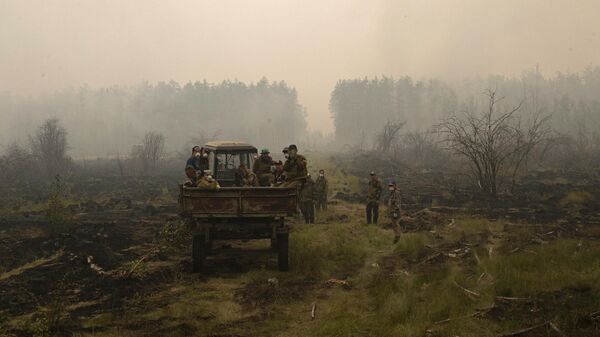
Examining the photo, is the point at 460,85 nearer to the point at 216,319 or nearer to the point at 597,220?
the point at 597,220

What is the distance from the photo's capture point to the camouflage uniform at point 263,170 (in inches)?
459

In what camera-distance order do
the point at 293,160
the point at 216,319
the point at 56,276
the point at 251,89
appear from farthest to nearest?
the point at 251,89 → the point at 293,160 → the point at 56,276 → the point at 216,319

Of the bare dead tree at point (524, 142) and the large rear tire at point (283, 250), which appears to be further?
the bare dead tree at point (524, 142)

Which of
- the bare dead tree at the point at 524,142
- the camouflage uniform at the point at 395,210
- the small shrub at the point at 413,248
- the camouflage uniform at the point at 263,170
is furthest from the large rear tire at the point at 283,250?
the bare dead tree at the point at 524,142

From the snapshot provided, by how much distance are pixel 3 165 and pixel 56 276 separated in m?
29.0

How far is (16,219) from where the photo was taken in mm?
17531

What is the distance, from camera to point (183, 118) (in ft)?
316

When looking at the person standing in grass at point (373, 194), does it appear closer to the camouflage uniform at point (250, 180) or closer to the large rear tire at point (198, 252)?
the camouflage uniform at point (250, 180)

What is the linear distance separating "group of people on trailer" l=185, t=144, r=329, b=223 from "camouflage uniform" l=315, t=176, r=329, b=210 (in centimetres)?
146

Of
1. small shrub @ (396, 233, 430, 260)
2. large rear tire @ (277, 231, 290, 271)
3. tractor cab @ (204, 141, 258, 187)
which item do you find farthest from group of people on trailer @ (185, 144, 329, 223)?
small shrub @ (396, 233, 430, 260)

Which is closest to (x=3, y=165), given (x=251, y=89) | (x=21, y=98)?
(x=251, y=89)

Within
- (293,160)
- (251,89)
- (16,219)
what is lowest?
(16,219)

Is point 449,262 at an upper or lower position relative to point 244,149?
lower

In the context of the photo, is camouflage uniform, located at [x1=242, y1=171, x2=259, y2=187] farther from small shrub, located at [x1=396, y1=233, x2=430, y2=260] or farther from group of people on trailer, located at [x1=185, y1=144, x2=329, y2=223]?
small shrub, located at [x1=396, y1=233, x2=430, y2=260]
